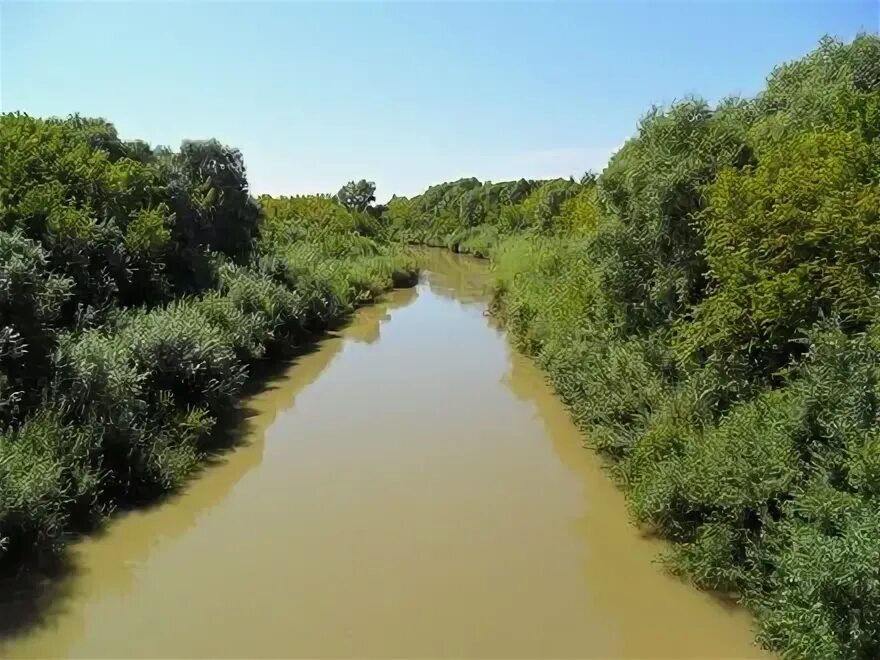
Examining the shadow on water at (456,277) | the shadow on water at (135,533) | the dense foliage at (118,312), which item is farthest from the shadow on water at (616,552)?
the shadow on water at (456,277)

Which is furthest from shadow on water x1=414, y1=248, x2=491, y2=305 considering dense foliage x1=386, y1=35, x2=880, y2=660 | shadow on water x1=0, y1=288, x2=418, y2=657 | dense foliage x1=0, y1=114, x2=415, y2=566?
dense foliage x1=386, y1=35, x2=880, y2=660

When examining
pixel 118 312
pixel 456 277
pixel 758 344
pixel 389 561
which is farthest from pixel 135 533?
pixel 456 277

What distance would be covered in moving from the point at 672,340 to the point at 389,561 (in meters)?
5.83

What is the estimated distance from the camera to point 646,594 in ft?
30.4

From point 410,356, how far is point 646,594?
14.7m

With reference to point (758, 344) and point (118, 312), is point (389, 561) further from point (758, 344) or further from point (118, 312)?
point (118, 312)

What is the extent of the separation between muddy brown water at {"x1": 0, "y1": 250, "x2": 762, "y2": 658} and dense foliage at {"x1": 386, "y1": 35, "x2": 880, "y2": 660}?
871mm

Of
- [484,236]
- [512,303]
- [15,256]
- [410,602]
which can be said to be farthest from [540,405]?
[484,236]

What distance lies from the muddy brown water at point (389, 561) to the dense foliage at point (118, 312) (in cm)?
88

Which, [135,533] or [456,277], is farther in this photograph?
[456,277]

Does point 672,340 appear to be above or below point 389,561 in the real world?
above

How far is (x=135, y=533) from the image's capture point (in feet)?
35.3

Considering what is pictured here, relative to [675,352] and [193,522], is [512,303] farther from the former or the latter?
[193,522]

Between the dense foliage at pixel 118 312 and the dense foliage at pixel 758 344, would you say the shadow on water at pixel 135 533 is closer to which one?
the dense foliage at pixel 118 312
